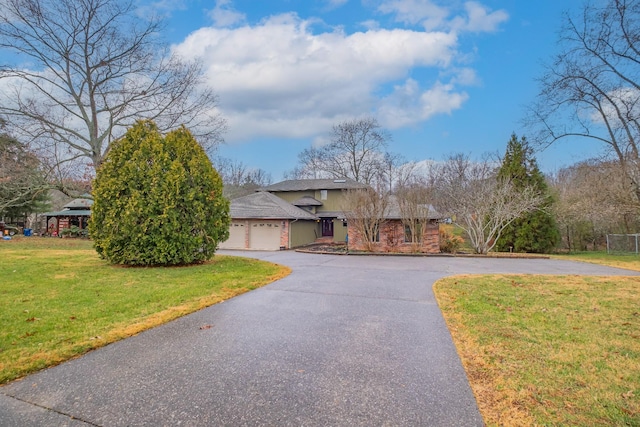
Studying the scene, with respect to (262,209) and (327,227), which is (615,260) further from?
(262,209)

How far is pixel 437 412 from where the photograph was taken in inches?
99.2

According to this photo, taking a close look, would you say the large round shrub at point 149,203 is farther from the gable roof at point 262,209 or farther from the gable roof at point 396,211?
the gable roof at point 396,211

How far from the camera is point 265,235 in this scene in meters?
21.5

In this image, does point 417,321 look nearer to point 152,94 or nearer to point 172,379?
point 172,379

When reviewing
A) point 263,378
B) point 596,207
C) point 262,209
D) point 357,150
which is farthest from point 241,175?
point 263,378

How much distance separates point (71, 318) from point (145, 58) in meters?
17.7

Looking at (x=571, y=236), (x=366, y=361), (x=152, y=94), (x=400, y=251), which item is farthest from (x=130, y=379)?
(x=571, y=236)

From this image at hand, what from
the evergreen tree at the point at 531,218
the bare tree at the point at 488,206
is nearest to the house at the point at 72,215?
the bare tree at the point at 488,206

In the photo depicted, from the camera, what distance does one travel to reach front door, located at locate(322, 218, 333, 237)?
2756 centimetres

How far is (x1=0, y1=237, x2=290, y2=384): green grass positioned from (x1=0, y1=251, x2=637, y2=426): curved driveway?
1.19 feet

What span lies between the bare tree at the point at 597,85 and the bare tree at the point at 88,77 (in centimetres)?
1583

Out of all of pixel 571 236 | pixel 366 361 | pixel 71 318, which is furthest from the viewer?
pixel 571 236

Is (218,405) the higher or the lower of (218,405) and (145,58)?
the lower

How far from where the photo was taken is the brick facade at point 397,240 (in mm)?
18234
